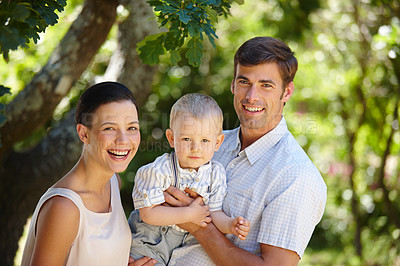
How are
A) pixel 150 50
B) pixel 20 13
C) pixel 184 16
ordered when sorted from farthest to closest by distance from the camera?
1. pixel 150 50
2. pixel 184 16
3. pixel 20 13

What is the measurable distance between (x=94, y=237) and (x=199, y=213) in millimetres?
579

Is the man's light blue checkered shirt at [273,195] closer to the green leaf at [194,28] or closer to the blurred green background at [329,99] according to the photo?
the green leaf at [194,28]

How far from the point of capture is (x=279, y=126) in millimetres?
2789

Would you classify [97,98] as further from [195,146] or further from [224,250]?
[224,250]

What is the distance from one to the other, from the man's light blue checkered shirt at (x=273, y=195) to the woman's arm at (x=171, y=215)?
0.21 meters

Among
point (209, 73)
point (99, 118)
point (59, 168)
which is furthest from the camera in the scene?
point (209, 73)

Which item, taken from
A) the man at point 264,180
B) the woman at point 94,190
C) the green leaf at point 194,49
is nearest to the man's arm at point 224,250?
the man at point 264,180

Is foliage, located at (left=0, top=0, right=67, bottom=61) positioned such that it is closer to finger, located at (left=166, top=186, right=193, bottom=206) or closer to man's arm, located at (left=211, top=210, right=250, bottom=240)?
finger, located at (left=166, top=186, right=193, bottom=206)

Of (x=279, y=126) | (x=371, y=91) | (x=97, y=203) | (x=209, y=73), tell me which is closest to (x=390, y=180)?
(x=371, y=91)

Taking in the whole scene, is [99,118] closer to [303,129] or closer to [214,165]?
[214,165]

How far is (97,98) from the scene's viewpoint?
2297 mm

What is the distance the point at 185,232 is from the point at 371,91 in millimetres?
4507

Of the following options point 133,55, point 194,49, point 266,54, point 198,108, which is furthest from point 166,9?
point 133,55

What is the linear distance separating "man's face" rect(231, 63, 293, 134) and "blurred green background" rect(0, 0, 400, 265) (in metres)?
2.84
